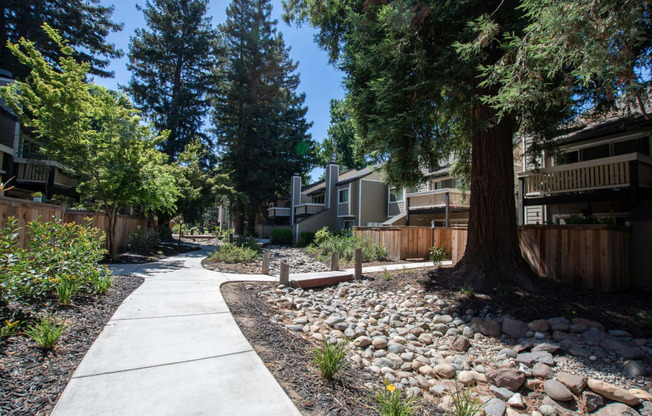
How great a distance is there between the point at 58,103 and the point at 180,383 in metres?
11.1

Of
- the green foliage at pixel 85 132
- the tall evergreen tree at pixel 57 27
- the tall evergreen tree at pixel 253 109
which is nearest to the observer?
the green foliage at pixel 85 132

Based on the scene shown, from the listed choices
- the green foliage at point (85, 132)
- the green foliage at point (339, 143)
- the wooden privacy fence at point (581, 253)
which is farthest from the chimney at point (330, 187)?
the wooden privacy fence at point (581, 253)

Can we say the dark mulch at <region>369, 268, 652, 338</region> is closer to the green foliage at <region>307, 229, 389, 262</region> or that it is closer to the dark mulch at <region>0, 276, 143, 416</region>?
the green foliage at <region>307, 229, 389, 262</region>

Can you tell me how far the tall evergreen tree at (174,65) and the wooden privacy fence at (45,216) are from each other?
51.5 ft

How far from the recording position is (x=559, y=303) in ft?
18.5

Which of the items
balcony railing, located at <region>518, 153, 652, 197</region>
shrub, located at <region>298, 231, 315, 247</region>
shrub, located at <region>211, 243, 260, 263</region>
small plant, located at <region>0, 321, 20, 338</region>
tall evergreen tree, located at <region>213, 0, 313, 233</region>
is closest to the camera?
small plant, located at <region>0, 321, 20, 338</region>

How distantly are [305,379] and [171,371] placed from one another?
1.31m

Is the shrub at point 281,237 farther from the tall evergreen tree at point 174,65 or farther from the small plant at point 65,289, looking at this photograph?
the small plant at point 65,289

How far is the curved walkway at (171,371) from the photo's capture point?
7.78 ft

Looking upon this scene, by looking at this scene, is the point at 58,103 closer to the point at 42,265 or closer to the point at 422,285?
the point at 42,265

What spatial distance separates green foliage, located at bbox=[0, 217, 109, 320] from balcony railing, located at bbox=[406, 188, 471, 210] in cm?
1387

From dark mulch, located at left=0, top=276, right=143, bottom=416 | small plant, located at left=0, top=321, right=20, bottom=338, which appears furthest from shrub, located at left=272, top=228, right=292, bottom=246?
small plant, located at left=0, top=321, right=20, bottom=338

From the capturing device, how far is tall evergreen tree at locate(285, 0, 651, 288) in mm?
5578

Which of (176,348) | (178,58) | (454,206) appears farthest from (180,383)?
(178,58)
